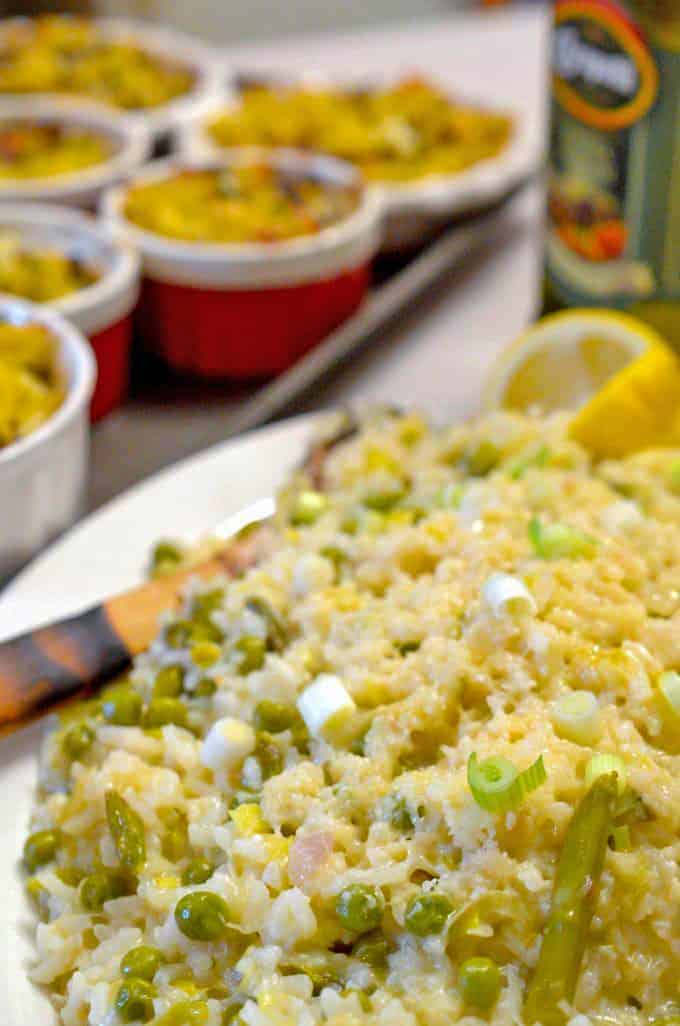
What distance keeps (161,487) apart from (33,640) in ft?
1.51

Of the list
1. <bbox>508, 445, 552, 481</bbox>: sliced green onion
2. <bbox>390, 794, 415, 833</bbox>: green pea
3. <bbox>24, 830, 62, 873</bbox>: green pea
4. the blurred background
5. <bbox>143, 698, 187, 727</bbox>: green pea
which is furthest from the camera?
the blurred background

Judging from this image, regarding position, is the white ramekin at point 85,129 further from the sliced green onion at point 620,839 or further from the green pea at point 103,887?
the sliced green onion at point 620,839

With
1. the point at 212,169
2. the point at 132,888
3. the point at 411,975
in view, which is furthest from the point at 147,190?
the point at 411,975

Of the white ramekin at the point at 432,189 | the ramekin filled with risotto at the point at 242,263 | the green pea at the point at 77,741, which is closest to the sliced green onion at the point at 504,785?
the green pea at the point at 77,741

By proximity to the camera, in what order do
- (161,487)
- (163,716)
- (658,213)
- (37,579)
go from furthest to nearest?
(658,213), (161,487), (37,579), (163,716)

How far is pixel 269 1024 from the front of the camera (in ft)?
3.46

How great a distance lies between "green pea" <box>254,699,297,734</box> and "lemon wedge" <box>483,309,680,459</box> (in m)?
0.67

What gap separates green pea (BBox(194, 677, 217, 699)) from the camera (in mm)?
1456

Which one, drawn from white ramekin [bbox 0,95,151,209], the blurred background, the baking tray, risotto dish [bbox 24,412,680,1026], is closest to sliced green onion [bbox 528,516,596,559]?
risotto dish [bbox 24,412,680,1026]

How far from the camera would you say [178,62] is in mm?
3674

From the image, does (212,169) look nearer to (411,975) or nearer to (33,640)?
(33,640)

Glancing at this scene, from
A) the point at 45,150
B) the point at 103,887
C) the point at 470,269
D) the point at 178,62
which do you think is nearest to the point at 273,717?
the point at 103,887

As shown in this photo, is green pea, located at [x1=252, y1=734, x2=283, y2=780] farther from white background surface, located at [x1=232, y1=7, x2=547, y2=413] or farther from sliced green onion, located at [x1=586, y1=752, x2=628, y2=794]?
white background surface, located at [x1=232, y1=7, x2=547, y2=413]

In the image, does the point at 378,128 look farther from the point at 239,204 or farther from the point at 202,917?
the point at 202,917
